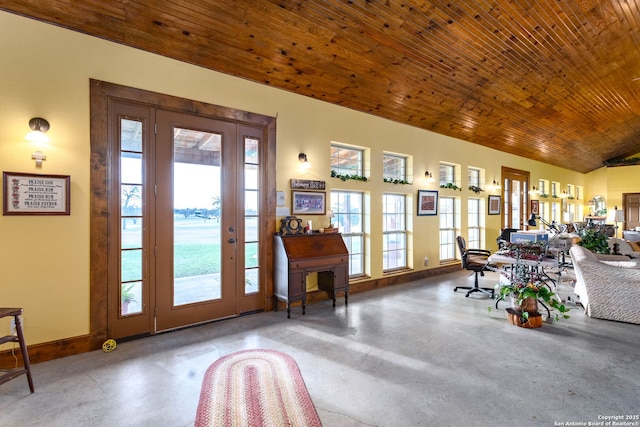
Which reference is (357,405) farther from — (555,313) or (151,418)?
(555,313)

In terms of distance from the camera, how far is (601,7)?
12.4 feet

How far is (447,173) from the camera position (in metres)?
6.84

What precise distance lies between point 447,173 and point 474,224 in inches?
66.9

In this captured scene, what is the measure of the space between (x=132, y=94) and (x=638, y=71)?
7985 millimetres

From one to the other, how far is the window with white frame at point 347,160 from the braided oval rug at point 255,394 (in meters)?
3.06

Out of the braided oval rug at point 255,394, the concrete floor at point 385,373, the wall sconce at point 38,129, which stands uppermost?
the wall sconce at point 38,129

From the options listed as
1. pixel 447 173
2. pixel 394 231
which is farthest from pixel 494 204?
pixel 394 231

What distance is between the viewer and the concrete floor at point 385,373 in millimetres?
2010

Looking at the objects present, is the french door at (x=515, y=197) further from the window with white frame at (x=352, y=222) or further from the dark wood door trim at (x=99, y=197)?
the dark wood door trim at (x=99, y=197)

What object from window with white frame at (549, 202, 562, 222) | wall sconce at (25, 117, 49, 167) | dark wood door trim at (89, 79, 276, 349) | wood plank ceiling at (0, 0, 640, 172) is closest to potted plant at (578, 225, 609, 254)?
wood plank ceiling at (0, 0, 640, 172)

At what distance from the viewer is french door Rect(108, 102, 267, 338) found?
314 centimetres

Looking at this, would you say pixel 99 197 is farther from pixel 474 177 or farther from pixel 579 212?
pixel 579 212

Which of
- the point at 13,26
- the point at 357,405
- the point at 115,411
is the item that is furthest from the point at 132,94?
the point at 357,405

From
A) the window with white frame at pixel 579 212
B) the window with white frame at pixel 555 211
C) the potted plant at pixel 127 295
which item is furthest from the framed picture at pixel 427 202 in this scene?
the window with white frame at pixel 579 212
